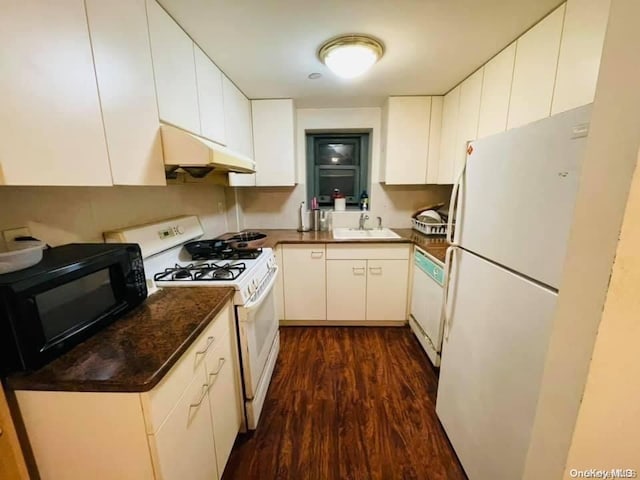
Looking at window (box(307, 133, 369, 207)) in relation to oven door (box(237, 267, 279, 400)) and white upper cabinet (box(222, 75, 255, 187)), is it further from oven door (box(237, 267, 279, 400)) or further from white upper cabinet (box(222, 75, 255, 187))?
oven door (box(237, 267, 279, 400))

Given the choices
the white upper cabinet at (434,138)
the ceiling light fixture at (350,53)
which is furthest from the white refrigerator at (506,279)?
the white upper cabinet at (434,138)

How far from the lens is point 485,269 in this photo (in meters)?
1.08

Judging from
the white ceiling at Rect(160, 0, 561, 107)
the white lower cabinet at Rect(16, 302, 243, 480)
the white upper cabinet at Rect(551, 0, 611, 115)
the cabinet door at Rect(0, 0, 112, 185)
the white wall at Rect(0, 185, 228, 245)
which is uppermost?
the white ceiling at Rect(160, 0, 561, 107)

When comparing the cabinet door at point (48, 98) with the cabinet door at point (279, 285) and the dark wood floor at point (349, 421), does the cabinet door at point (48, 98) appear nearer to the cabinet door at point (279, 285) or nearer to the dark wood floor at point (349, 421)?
the dark wood floor at point (349, 421)

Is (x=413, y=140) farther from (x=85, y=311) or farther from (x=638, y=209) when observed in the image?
(x=85, y=311)

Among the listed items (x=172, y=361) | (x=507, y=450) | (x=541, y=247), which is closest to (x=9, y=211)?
(x=172, y=361)

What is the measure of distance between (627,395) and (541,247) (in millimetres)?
399

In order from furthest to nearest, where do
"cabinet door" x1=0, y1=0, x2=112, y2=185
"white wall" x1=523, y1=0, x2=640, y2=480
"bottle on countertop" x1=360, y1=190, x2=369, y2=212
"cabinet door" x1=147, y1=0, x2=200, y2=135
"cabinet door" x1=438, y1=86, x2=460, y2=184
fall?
"bottle on countertop" x1=360, y1=190, x2=369, y2=212
"cabinet door" x1=438, y1=86, x2=460, y2=184
"cabinet door" x1=147, y1=0, x2=200, y2=135
"cabinet door" x1=0, y1=0, x2=112, y2=185
"white wall" x1=523, y1=0, x2=640, y2=480

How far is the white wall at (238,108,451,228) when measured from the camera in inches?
111

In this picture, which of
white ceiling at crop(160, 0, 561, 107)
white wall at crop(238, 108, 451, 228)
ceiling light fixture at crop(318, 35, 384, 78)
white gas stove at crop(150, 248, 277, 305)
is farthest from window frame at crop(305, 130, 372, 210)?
white gas stove at crop(150, 248, 277, 305)

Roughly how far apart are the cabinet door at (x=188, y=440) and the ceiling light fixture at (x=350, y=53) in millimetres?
1807

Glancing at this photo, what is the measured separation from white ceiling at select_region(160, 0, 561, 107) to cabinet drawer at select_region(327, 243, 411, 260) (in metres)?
1.37

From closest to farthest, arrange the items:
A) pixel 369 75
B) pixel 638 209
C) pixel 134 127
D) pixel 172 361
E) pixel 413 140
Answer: pixel 638 209 → pixel 172 361 → pixel 134 127 → pixel 369 75 → pixel 413 140

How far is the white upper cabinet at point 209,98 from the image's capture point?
1.60 metres
